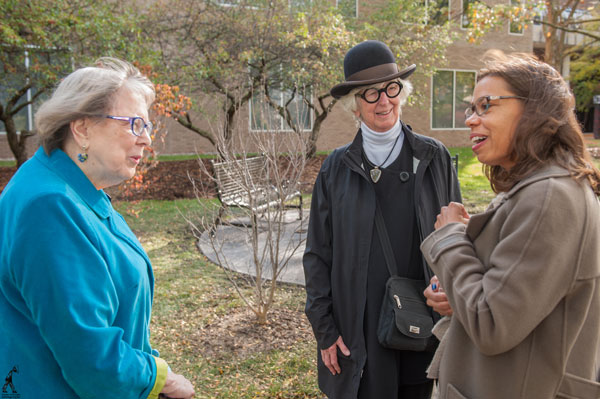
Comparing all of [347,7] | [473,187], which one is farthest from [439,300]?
[347,7]

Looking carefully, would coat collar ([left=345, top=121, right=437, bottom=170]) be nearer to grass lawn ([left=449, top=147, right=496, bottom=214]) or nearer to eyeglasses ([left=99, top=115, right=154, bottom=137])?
eyeglasses ([left=99, top=115, right=154, bottom=137])

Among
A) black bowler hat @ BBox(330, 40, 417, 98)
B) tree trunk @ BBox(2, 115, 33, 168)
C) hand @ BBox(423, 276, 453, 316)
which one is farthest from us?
tree trunk @ BBox(2, 115, 33, 168)

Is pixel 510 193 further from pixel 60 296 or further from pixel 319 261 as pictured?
pixel 60 296

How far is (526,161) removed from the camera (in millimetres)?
1532

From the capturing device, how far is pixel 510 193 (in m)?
1.49

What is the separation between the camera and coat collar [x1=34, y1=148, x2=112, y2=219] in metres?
1.65

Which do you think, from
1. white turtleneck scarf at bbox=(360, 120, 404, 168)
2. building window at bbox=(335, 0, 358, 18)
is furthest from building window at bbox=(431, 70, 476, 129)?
white turtleneck scarf at bbox=(360, 120, 404, 168)

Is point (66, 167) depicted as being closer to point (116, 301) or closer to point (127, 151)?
point (127, 151)

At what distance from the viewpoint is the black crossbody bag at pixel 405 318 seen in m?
2.18

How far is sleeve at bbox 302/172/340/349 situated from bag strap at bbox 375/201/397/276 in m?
0.27

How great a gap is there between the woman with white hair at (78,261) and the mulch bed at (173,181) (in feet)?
29.6

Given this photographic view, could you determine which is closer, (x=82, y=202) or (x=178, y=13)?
(x=82, y=202)

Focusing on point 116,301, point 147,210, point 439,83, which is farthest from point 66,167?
point 439,83

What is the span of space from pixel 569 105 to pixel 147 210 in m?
9.50
